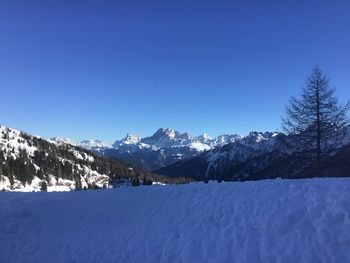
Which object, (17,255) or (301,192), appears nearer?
(301,192)

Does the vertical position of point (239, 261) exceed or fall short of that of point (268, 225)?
it falls short

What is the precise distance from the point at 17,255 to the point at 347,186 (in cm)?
1504

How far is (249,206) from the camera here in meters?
17.2

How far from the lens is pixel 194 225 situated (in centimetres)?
1697

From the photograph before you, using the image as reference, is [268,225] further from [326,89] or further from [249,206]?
[326,89]

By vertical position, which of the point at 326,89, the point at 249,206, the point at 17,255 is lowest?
the point at 17,255

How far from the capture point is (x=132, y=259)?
15734 mm

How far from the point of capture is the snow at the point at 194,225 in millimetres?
13969

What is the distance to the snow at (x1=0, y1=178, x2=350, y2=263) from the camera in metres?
14.0

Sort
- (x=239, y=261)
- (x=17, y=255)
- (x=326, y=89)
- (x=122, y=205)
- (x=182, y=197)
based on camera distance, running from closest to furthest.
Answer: (x=239, y=261) → (x=17, y=255) → (x=182, y=197) → (x=122, y=205) → (x=326, y=89)

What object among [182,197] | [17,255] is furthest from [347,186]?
[17,255]

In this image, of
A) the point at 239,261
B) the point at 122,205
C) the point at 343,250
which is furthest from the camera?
the point at 122,205

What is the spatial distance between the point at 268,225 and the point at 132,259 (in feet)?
17.8

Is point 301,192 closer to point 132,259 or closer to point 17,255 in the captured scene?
point 132,259
